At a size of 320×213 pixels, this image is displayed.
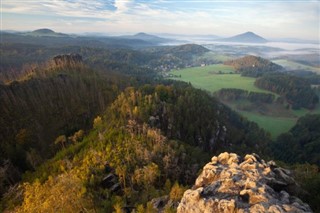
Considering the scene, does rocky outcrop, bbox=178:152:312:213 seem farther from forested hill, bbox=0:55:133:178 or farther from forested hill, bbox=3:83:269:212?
forested hill, bbox=0:55:133:178

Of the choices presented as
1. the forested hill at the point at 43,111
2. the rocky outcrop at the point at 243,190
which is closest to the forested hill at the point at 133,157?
the rocky outcrop at the point at 243,190

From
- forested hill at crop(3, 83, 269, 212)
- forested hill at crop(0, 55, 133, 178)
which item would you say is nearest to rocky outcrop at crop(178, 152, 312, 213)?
forested hill at crop(3, 83, 269, 212)

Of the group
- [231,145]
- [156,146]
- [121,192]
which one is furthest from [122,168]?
[231,145]

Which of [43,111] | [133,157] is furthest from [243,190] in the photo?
[43,111]

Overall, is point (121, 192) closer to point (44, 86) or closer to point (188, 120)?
point (188, 120)

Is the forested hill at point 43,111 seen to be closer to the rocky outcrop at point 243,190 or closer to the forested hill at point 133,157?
the forested hill at point 133,157

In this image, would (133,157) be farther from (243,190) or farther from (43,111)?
(43,111)
